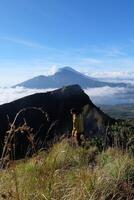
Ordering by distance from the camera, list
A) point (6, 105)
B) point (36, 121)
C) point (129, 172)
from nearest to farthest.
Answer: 1. point (129, 172)
2. point (36, 121)
3. point (6, 105)

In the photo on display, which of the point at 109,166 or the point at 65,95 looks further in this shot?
the point at 65,95

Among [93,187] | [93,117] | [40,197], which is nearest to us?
[40,197]

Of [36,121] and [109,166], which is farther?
[36,121]

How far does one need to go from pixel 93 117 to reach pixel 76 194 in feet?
76.7

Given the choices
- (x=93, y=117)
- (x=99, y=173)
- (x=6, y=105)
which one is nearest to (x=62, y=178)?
(x=99, y=173)

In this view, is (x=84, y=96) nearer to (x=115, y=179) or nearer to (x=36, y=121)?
(x=36, y=121)

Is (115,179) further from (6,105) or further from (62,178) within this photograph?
(6,105)

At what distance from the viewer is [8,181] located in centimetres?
625

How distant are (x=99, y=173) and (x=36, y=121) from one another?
29751 millimetres

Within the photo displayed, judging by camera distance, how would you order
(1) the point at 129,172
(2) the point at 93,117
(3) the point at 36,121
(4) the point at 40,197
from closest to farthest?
(4) the point at 40,197, (1) the point at 129,172, (2) the point at 93,117, (3) the point at 36,121

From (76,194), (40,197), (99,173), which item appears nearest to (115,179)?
(99,173)

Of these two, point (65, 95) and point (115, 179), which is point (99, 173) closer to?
point (115, 179)

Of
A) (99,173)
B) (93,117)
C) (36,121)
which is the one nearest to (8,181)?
(99,173)

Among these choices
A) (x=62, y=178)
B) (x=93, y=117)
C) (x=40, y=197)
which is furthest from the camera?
(x=93, y=117)
